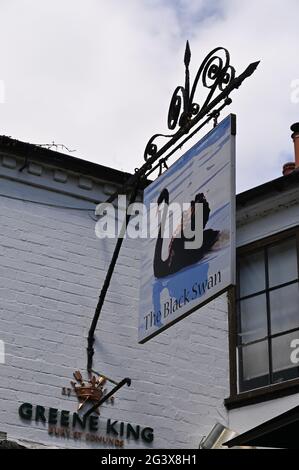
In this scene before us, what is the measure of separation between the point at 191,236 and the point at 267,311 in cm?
261

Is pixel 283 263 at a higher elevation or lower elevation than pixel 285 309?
higher

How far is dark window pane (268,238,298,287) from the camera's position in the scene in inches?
490

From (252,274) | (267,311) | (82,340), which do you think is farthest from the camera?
(252,274)

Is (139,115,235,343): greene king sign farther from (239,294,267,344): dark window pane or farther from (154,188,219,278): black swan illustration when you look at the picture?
(239,294,267,344): dark window pane

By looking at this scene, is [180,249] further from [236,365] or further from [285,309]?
[236,365]

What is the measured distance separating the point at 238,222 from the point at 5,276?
3.08 meters

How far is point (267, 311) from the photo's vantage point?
1246 cm

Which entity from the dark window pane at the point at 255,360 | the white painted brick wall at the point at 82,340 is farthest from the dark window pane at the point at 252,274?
the dark window pane at the point at 255,360

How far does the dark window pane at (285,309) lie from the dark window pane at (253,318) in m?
0.14

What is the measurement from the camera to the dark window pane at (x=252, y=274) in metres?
12.8

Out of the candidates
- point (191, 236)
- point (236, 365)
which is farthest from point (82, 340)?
point (191, 236)

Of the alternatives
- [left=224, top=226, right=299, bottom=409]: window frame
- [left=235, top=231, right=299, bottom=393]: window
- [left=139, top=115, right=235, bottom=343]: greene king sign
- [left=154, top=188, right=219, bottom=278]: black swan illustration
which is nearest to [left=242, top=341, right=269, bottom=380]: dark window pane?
[left=235, top=231, right=299, bottom=393]: window

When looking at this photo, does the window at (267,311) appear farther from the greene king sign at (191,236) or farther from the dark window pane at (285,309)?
the greene king sign at (191,236)

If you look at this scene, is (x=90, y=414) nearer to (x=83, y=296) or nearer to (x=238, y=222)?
(x=83, y=296)
